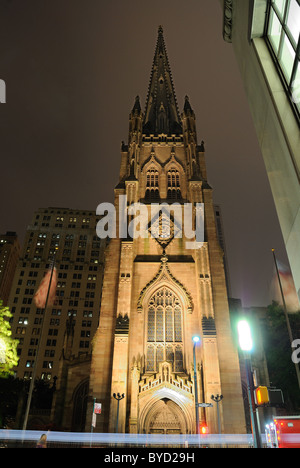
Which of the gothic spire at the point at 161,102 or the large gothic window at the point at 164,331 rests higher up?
the gothic spire at the point at 161,102

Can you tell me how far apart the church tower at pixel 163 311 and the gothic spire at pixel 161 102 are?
22.7 feet

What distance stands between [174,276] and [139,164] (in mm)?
14427

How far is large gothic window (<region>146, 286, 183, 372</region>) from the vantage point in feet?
86.8

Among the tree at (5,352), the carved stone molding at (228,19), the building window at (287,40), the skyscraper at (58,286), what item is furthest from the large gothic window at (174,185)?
the skyscraper at (58,286)

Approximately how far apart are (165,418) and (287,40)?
25163 millimetres

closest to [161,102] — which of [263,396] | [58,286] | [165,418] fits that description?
[165,418]

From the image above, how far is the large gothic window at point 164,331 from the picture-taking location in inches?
1042

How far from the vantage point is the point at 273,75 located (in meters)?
7.86

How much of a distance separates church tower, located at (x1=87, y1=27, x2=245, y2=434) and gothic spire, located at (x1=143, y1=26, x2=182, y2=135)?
693 cm

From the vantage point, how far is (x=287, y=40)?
24.5 ft

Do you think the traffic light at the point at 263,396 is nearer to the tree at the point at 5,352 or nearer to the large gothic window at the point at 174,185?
the tree at the point at 5,352

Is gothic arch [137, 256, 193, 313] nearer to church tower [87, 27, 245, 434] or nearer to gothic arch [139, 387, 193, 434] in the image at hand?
church tower [87, 27, 245, 434]

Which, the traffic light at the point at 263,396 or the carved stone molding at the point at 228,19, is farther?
the carved stone molding at the point at 228,19
